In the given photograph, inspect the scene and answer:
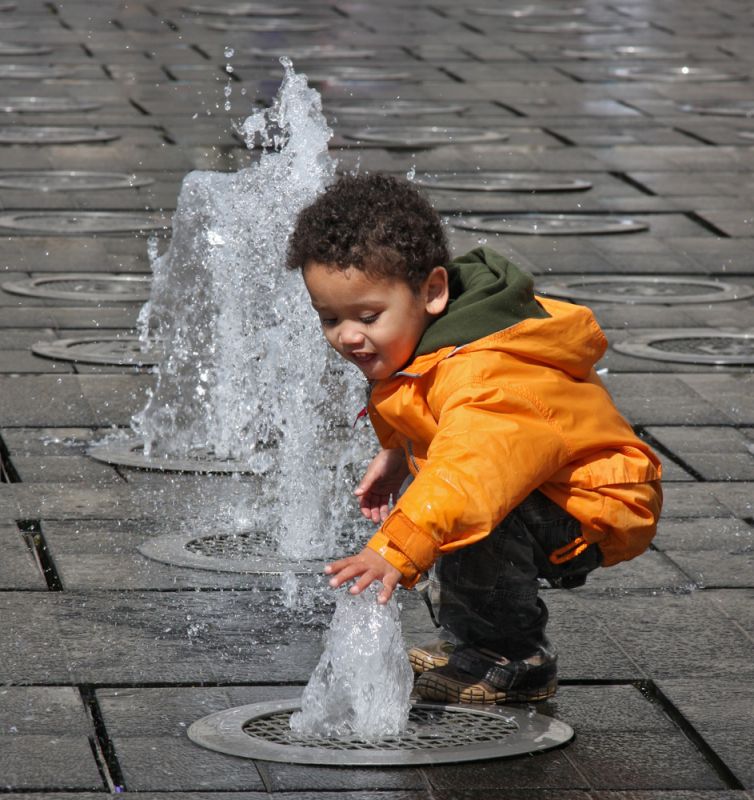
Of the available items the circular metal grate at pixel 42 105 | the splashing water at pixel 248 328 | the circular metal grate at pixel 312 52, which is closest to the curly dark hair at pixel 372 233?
the splashing water at pixel 248 328

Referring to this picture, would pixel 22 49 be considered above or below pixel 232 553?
below

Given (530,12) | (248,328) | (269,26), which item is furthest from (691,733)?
(530,12)

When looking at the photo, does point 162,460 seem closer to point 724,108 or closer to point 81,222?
point 81,222

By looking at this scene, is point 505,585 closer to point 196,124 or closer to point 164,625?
point 164,625

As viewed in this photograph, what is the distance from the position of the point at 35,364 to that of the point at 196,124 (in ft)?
21.7

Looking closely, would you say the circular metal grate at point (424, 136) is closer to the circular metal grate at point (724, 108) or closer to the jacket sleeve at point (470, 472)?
the circular metal grate at point (724, 108)

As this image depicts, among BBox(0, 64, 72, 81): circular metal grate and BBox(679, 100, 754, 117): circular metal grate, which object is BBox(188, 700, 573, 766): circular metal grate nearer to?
BBox(679, 100, 754, 117): circular metal grate

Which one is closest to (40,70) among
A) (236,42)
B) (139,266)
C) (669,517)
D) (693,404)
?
(236,42)

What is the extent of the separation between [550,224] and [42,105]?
5.41 metres

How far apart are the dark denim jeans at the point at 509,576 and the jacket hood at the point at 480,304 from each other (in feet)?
1.24

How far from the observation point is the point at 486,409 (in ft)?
13.4

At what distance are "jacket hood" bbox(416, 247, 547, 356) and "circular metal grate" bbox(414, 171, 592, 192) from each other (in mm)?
7181

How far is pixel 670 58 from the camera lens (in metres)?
18.2

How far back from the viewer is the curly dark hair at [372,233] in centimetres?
416
